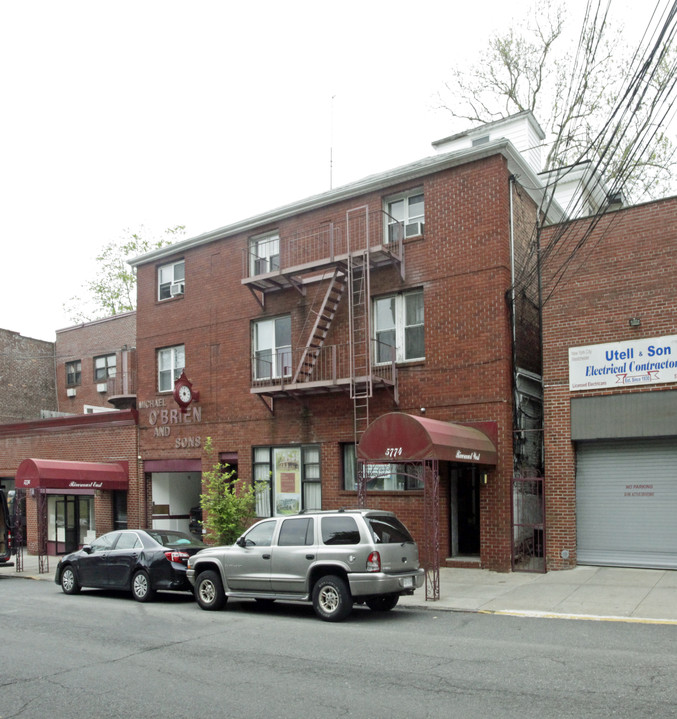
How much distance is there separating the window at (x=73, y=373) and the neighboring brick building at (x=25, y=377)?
5.32 feet

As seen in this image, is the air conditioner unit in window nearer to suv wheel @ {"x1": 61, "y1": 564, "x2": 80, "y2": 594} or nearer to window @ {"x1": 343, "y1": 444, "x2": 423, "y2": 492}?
window @ {"x1": 343, "y1": 444, "x2": 423, "y2": 492}

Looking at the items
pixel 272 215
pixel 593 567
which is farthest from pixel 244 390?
pixel 593 567

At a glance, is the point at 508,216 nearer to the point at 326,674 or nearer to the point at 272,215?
the point at 272,215

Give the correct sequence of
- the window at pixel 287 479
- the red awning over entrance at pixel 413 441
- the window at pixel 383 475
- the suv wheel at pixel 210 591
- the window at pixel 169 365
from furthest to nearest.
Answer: the window at pixel 169 365 < the window at pixel 287 479 < the window at pixel 383 475 < the red awning over entrance at pixel 413 441 < the suv wheel at pixel 210 591

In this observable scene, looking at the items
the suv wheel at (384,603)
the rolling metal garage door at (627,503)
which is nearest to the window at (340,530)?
the suv wheel at (384,603)

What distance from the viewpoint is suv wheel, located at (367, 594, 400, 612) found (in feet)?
41.4

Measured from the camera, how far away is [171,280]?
81.8ft

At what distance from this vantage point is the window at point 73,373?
38.8 metres

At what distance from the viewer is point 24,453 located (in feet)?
96.4

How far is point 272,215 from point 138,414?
8257mm

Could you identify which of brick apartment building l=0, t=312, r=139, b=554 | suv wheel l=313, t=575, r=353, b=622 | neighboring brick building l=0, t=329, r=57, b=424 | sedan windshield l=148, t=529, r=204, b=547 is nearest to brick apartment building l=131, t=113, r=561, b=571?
brick apartment building l=0, t=312, r=139, b=554

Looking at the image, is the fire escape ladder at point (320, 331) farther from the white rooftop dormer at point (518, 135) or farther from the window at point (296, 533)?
the white rooftop dormer at point (518, 135)

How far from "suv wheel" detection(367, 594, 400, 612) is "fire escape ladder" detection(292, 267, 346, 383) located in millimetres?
A: 7976

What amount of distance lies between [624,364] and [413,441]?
484 centimetres
